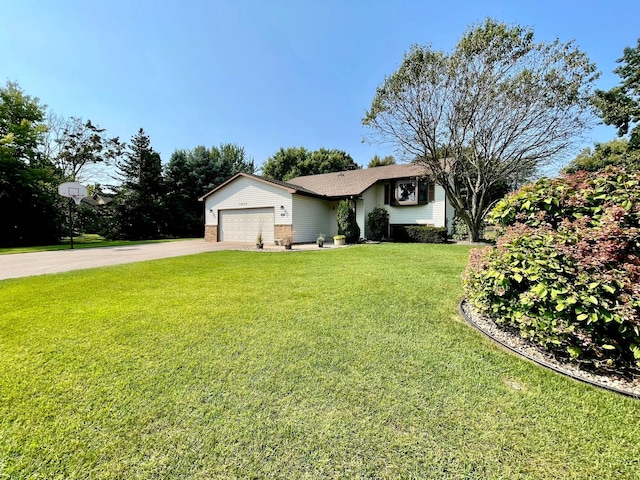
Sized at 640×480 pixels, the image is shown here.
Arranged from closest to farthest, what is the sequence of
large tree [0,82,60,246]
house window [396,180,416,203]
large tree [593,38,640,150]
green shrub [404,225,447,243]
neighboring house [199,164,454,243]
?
green shrub [404,225,447,243] < neighboring house [199,164,454,243] < large tree [0,82,60,246] < house window [396,180,416,203] < large tree [593,38,640,150]

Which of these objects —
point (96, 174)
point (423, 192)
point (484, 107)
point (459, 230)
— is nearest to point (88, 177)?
point (96, 174)

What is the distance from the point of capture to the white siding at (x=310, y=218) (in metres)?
15.3

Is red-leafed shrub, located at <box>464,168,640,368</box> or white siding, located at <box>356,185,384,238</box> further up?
white siding, located at <box>356,185,384,238</box>

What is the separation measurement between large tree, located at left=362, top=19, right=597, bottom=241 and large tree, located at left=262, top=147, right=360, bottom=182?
17.5 metres

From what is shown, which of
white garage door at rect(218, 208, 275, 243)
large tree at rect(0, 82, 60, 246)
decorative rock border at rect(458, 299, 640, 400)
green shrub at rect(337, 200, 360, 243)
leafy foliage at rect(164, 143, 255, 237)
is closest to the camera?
decorative rock border at rect(458, 299, 640, 400)

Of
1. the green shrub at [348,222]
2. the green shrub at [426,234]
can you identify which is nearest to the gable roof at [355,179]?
the green shrub at [348,222]

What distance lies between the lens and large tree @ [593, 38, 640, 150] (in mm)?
17906

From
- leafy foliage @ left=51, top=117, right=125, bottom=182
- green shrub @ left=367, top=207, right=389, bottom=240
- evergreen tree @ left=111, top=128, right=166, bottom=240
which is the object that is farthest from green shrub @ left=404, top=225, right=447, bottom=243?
leafy foliage @ left=51, top=117, right=125, bottom=182

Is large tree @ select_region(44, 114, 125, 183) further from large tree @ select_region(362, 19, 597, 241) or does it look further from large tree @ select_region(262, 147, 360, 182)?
large tree @ select_region(362, 19, 597, 241)

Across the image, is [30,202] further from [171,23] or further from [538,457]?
[538,457]

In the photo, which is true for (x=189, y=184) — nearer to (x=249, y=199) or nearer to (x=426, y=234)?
(x=249, y=199)

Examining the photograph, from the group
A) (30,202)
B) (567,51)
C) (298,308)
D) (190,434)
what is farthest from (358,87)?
(30,202)

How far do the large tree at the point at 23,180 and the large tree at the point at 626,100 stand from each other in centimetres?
3658

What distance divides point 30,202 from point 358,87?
68.0 feet
